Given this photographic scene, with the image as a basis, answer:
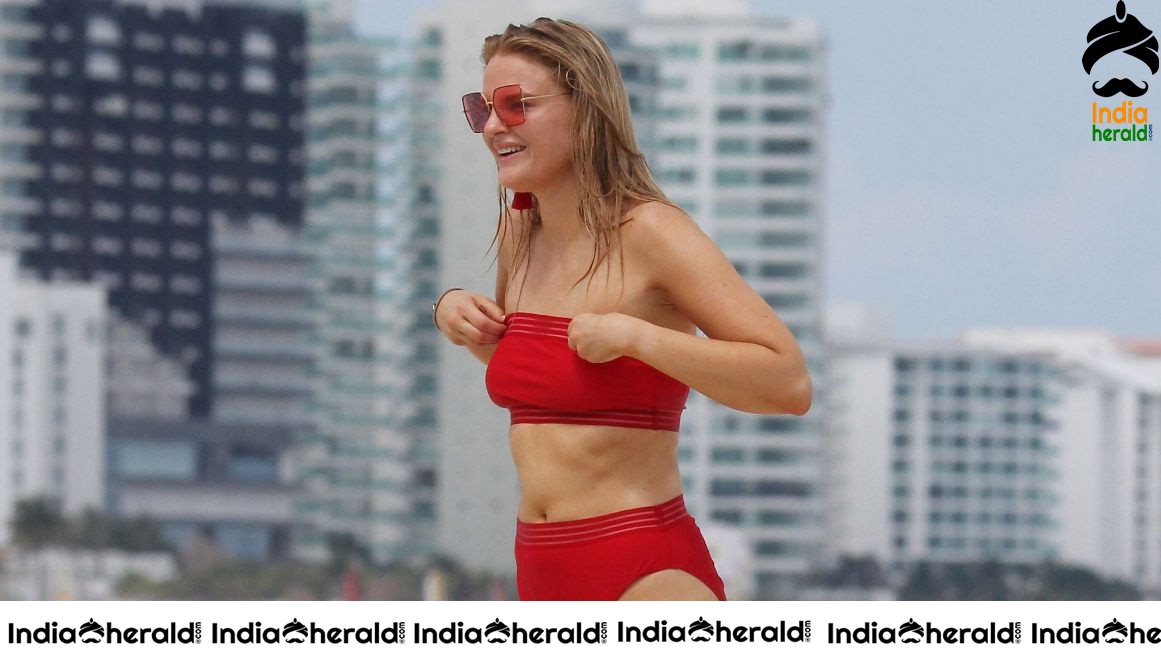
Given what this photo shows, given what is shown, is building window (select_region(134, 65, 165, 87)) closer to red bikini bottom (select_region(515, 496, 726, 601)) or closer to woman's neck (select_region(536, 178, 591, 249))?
woman's neck (select_region(536, 178, 591, 249))

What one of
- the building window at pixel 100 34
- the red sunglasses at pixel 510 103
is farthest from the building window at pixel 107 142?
the red sunglasses at pixel 510 103

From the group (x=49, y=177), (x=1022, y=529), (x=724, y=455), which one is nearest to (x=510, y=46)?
(x=724, y=455)

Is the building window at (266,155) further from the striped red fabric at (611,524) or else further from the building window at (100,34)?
the striped red fabric at (611,524)

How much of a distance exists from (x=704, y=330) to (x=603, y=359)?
18 cm

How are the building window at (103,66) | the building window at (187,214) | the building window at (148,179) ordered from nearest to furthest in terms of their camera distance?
the building window at (103,66), the building window at (148,179), the building window at (187,214)

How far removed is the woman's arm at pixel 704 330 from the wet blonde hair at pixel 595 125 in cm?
4

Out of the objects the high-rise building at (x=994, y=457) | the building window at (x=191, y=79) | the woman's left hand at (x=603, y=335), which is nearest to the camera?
the woman's left hand at (x=603, y=335)

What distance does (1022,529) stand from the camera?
3748 inches

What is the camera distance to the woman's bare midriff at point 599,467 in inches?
87.7

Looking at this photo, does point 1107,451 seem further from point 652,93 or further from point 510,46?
point 510,46

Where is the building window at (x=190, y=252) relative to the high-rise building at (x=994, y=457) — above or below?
above

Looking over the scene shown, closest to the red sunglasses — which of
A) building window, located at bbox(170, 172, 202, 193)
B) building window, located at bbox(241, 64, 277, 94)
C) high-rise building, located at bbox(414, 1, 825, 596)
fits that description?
high-rise building, located at bbox(414, 1, 825, 596)

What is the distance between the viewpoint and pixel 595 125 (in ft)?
7.37
